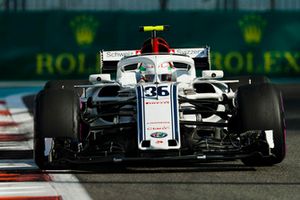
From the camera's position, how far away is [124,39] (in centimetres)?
2486

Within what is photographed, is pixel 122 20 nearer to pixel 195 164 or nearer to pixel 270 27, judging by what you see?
pixel 270 27

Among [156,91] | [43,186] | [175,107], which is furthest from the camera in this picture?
[156,91]

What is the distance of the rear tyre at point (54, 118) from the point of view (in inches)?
388

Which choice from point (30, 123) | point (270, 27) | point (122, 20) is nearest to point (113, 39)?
point (122, 20)

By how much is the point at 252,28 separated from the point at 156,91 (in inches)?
591

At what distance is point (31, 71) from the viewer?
24.7m

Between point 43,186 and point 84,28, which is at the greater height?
point 84,28

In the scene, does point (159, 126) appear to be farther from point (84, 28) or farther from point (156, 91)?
point (84, 28)

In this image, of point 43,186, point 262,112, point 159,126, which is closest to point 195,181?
point 159,126

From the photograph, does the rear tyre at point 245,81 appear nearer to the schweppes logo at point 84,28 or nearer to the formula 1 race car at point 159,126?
the formula 1 race car at point 159,126

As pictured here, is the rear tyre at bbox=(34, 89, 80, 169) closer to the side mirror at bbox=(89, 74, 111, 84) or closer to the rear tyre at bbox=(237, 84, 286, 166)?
the side mirror at bbox=(89, 74, 111, 84)

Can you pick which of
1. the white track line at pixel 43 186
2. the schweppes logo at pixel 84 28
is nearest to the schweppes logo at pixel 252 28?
the schweppes logo at pixel 84 28

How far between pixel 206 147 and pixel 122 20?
1517cm

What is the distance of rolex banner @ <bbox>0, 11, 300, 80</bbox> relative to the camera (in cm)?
2453
